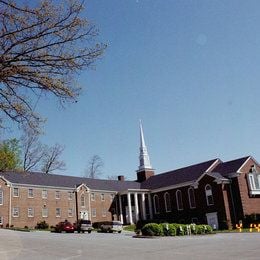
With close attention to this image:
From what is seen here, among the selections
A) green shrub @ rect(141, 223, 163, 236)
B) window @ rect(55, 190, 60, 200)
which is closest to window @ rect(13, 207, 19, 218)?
window @ rect(55, 190, 60, 200)

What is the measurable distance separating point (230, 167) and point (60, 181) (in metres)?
27.4

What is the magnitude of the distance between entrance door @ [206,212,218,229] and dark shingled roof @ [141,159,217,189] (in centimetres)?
634

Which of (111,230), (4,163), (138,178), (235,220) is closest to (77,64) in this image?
(4,163)

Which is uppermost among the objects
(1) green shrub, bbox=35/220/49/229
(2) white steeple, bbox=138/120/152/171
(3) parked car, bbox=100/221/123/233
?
(2) white steeple, bbox=138/120/152/171

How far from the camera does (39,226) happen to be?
56.3 metres

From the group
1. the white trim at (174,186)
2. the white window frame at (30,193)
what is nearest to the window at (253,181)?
the white trim at (174,186)

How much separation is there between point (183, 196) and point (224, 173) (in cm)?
837

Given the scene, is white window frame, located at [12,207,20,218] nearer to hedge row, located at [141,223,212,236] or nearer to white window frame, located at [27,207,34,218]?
white window frame, located at [27,207,34,218]

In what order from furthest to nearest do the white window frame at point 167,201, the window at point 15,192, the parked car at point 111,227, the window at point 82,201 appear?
1. the window at point 82,201
2. the white window frame at point 167,201
3. the window at point 15,192
4. the parked car at point 111,227

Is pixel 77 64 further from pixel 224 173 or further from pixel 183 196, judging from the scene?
pixel 183 196

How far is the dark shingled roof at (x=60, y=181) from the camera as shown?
58406 millimetres

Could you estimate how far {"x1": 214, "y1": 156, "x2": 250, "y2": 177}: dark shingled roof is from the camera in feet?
175

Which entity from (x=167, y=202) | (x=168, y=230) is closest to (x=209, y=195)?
(x=167, y=202)

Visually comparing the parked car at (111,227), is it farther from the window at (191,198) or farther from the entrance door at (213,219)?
the window at (191,198)
